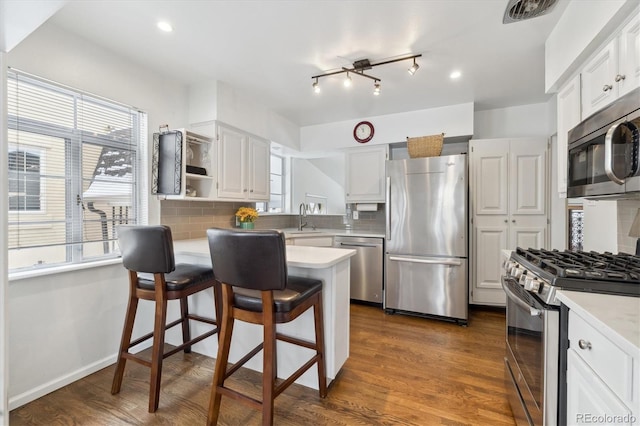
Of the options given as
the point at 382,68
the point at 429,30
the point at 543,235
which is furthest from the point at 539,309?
the point at 543,235

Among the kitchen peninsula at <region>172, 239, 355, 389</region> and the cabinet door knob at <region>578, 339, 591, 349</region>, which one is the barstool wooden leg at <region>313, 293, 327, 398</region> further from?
the cabinet door knob at <region>578, 339, 591, 349</region>

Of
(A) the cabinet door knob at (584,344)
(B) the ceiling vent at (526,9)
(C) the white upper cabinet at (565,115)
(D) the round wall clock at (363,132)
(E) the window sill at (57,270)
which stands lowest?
(A) the cabinet door knob at (584,344)

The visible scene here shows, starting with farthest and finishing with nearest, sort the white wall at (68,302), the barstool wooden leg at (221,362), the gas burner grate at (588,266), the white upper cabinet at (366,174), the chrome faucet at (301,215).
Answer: the chrome faucet at (301,215) < the white upper cabinet at (366,174) < the white wall at (68,302) < the barstool wooden leg at (221,362) < the gas burner grate at (588,266)

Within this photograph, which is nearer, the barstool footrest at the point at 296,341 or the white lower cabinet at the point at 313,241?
the barstool footrest at the point at 296,341

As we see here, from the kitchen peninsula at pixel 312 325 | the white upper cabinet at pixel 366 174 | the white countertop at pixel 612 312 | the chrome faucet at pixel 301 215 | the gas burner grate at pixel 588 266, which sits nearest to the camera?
the white countertop at pixel 612 312

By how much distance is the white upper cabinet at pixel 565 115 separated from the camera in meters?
1.79

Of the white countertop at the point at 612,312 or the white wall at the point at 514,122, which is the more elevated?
the white wall at the point at 514,122

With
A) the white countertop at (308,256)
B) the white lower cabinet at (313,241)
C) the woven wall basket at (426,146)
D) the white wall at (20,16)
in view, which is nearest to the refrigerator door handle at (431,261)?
the white lower cabinet at (313,241)

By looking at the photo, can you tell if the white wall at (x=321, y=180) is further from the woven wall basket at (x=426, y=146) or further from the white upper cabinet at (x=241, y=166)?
the woven wall basket at (x=426, y=146)

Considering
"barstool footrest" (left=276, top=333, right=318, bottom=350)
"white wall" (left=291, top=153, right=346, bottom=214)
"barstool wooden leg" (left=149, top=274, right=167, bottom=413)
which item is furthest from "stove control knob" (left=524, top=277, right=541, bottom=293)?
"white wall" (left=291, top=153, right=346, bottom=214)

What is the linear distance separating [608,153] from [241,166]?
9.47 ft

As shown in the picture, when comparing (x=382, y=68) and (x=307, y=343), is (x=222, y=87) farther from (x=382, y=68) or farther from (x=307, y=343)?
(x=307, y=343)

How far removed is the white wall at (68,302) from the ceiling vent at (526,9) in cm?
282

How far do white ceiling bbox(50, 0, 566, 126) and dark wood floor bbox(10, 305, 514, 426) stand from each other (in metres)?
2.45
